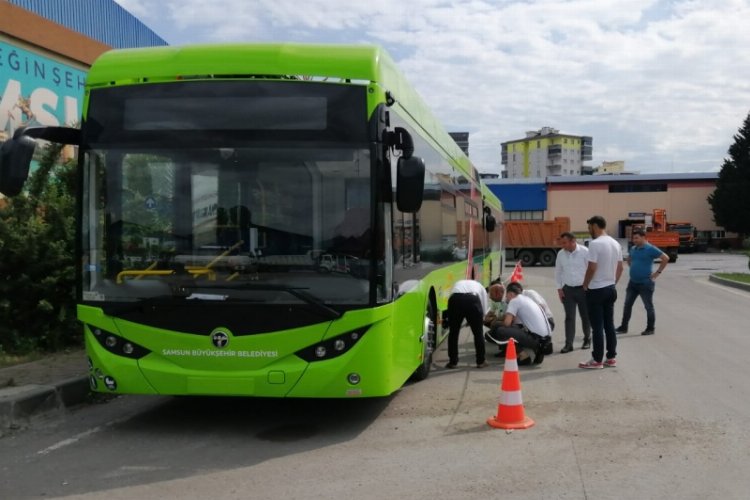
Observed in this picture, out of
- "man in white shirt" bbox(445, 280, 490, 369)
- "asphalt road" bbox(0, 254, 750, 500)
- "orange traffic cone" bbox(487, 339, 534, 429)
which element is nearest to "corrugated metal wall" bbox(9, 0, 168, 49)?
"asphalt road" bbox(0, 254, 750, 500)

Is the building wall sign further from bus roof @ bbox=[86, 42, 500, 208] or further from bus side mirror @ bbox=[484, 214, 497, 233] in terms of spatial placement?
bus side mirror @ bbox=[484, 214, 497, 233]

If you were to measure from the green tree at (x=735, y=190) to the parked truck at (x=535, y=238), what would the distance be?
2887 centimetres

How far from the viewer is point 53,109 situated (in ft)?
42.8

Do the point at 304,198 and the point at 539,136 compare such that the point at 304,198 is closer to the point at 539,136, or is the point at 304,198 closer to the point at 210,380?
the point at 210,380

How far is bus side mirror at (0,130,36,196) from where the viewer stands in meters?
5.35

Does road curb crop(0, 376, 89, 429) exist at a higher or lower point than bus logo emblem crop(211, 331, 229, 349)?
lower

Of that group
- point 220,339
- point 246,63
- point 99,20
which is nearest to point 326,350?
point 220,339

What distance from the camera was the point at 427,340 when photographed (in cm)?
799

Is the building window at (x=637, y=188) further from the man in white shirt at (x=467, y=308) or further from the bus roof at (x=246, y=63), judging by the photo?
the bus roof at (x=246, y=63)

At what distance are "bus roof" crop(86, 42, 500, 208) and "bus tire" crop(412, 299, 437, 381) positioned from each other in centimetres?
283

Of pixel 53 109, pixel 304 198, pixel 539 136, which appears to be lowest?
pixel 304 198

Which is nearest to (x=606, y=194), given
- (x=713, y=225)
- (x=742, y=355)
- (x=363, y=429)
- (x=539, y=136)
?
(x=713, y=225)

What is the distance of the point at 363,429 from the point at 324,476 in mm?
1260

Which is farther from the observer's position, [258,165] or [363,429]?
[363,429]
